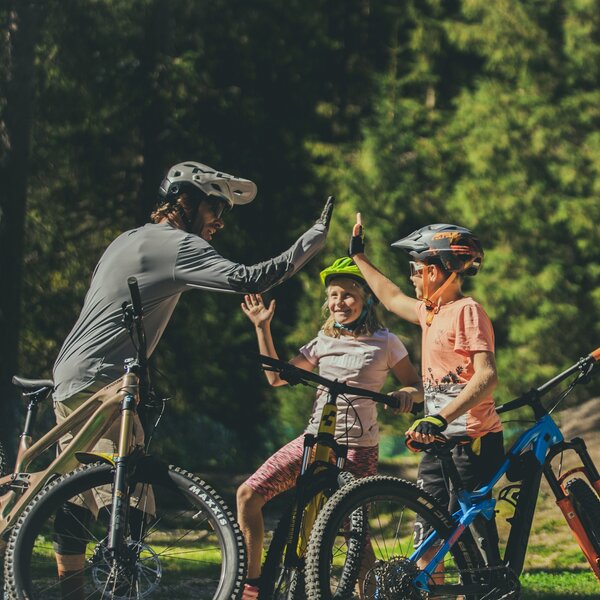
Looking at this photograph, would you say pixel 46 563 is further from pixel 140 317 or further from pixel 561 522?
pixel 561 522

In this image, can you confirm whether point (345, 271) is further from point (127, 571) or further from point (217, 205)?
point (127, 571)

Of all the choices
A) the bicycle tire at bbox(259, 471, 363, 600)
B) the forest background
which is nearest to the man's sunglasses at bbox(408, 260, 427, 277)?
the bicycle tire at bbox(259, 471, 363, 600)

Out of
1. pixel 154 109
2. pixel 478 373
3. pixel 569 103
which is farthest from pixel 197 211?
pixel 569 103

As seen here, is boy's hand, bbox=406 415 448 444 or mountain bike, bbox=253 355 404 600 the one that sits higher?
boy's hand, bbox=406 415 448 444

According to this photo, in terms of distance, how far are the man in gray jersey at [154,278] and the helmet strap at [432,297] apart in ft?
1.69

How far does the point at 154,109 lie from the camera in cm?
1298

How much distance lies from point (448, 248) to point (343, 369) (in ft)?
2.58

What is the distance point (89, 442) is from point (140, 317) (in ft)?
1.66

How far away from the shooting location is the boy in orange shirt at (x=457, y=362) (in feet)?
14.3

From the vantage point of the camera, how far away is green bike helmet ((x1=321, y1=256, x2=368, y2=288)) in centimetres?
512

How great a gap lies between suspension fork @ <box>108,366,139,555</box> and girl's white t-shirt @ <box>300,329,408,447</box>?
3.52 ft

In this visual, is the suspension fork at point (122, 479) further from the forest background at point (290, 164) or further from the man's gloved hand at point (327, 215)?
the forest background at point (290, 164)

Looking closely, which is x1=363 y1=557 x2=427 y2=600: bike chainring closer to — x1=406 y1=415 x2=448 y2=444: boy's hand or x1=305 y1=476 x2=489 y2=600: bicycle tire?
x1=305 y1=476 x2=489 y2=600: bicycle tire

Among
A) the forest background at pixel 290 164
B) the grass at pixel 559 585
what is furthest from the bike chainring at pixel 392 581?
the forest background at pixel 290 164
